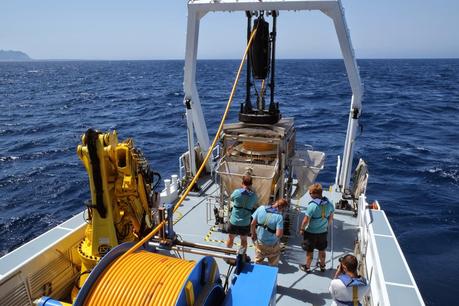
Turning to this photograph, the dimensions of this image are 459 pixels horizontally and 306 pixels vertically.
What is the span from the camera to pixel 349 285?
4.91 meters

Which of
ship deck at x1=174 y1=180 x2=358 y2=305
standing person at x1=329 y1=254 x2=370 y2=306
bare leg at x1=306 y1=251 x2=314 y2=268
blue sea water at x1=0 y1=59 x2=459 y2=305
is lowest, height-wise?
blue sea water at x1=0 y1=59 x2=459 y2=305

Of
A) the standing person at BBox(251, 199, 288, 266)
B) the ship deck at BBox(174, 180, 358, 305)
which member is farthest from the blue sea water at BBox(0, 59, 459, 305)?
the standing person at BBox(251, 199, 288, 266)

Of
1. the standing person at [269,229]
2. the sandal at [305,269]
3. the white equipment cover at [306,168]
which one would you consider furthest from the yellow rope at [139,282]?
the white equipment cover at [306,168]

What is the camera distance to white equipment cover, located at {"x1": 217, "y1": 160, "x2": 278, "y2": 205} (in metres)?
8.11

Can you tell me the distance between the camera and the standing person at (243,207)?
24.0 feet

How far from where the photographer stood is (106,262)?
4512 mm

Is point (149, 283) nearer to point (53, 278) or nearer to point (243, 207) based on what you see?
point (53, 278)

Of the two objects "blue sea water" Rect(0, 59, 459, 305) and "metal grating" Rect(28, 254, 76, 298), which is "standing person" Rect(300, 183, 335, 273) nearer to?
"metal grating" Rect(28, 254, 76, 298)

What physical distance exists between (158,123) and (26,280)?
1122 inches

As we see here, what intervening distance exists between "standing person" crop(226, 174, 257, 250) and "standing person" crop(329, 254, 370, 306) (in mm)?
2626

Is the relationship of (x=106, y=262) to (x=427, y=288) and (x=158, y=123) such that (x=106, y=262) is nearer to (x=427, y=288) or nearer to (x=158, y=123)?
(x=427, y=288)

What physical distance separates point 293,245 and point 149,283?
4982 mm

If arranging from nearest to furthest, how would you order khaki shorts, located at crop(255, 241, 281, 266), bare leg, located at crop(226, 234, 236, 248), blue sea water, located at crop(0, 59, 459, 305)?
khaki shorts, located at crop(255, 241, 281, 266) < bare leg, located at crop(226, 234, 236, 248) < blue sea water, located at crop(0, 59, 459, 305)

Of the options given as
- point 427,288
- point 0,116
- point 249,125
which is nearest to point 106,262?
point 249,125
